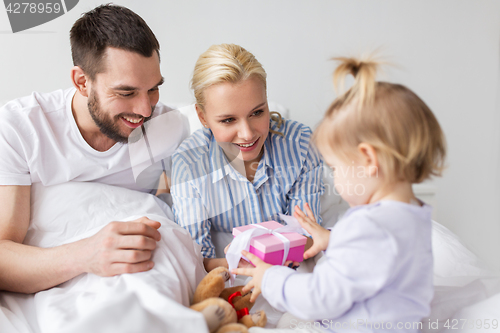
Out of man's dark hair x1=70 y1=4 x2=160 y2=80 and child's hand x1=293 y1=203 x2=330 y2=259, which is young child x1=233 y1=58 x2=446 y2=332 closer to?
child's hand x1=293 y1=203 x2=330 y2=259

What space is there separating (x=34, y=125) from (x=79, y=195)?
10.8 inches

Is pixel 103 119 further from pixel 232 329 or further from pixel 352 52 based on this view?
pixel 352 52

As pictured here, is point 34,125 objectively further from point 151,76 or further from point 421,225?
point 421,225

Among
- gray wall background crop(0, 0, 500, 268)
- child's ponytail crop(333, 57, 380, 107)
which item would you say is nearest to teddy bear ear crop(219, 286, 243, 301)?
child's ponytail crop(333, 57, 380, 107)

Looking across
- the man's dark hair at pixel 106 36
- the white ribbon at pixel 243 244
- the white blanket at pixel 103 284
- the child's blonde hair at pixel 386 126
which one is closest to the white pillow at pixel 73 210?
the white blanket at pixel 103 284

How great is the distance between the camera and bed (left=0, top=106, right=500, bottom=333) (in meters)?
0.63

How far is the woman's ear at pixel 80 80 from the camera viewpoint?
1.18 metres

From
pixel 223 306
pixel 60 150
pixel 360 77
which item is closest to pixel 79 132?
pixel 60 150

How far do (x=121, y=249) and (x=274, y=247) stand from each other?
373mm

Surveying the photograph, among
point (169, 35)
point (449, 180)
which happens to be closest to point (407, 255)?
point (169, 35)

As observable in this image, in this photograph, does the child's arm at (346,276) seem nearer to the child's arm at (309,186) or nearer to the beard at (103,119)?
the child's arm at (309,186)

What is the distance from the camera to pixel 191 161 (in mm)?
1224

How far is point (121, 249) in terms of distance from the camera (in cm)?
85

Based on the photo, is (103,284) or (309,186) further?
(309,186)
